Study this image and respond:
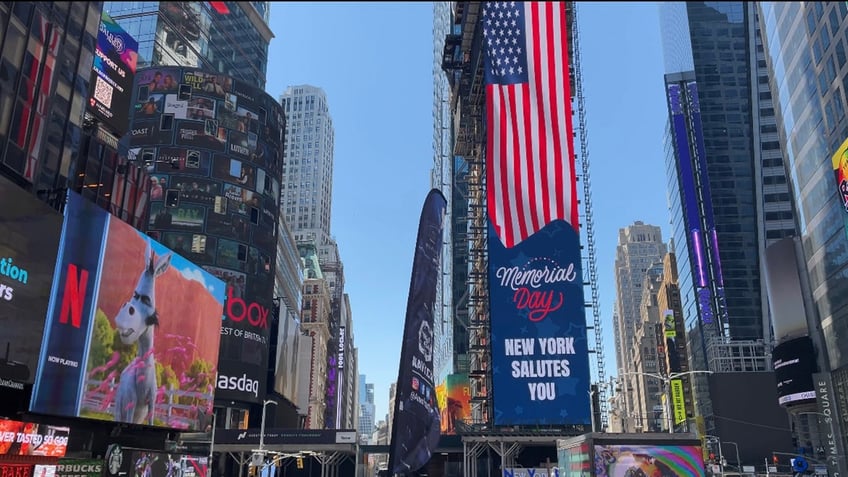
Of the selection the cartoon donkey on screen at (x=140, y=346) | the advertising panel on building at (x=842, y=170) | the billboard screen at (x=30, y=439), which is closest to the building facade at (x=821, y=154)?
the advertising panel on building at (x=842, y=170)

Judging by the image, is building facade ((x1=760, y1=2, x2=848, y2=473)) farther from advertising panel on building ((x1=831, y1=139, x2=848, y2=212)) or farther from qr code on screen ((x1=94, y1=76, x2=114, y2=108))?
qr code on screen ((x1=94, y1=76, x2=114, y2=108))

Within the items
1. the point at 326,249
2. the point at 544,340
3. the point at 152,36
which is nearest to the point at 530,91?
the point at 544,340

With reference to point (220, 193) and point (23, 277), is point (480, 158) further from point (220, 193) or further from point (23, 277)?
point (23, 277)

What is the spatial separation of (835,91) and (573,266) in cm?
2155

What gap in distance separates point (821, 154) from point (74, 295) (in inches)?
1993

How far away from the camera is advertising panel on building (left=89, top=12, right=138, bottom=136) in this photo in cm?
4244

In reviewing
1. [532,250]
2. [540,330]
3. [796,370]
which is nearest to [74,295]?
[540,330]

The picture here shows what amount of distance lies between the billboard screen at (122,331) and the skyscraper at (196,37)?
4260cm

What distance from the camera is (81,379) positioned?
33469 mm

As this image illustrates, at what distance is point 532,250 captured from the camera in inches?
2058

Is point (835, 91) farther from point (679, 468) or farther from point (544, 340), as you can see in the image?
point (679, 468)

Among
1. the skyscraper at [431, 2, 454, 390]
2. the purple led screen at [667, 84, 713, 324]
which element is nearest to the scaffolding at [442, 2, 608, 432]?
the skyscraper at [431, 2, 454, 390]

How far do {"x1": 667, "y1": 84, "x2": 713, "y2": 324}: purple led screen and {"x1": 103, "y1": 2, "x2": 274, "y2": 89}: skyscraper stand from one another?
268 feet

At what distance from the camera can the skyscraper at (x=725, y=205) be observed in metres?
106
